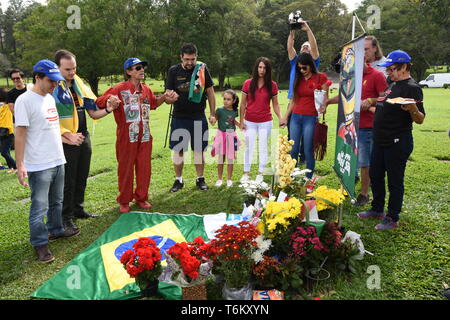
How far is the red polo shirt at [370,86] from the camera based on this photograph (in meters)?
4.73

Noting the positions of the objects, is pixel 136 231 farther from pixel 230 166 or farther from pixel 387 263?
pixel 387 263

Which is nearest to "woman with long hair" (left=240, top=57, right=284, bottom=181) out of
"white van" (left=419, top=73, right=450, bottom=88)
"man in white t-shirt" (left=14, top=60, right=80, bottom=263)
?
"man in white t-shirt" (left=14, top=60, right=80, bottom=263)

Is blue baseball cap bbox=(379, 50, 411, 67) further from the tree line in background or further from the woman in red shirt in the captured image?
the tree line in background

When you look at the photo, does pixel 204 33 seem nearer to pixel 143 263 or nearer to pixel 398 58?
pixel 398 58

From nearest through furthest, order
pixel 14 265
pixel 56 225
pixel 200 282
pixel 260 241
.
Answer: pixel 200 282 → pixel 260 241 → pixel 14 265 → pixel 56 225

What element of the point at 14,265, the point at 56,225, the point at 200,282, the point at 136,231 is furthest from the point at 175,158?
the point at 200,282

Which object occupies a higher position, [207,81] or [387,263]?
[207,81]

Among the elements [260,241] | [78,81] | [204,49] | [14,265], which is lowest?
[14,265]

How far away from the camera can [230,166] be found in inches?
245

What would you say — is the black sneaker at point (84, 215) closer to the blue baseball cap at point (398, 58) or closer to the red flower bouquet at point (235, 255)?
the red flower bouquet at point (235, 255)

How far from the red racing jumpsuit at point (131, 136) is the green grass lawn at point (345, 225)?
42cm

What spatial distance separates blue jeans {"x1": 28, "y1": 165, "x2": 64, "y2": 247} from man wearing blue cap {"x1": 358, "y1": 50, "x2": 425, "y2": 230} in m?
3.79

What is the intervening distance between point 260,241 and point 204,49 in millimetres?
44130

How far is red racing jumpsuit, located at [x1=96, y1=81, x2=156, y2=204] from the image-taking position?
493 cm
